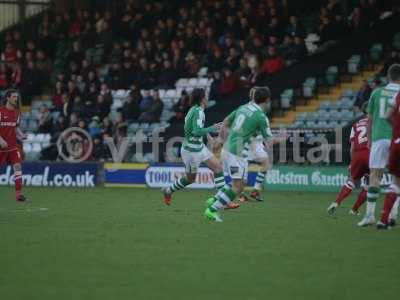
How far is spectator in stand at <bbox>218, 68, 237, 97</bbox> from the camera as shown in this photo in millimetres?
27922

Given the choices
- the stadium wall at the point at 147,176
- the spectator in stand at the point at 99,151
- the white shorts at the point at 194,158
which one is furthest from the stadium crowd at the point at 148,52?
the white shorts at the point at 194,158

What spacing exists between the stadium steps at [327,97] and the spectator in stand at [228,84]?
1.43m

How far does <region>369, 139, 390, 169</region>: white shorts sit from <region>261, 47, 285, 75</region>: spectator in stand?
1451 centimetres

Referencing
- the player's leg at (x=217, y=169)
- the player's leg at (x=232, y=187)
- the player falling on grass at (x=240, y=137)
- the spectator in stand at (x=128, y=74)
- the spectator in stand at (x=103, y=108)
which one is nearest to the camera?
the player's leg at (x=232, y=187)

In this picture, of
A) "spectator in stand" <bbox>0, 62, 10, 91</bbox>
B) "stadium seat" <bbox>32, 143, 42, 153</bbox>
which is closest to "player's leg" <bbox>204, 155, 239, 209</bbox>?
"stadium seat" <bbox>32, 143, 42, 153</bbox>

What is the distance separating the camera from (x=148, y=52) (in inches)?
1224

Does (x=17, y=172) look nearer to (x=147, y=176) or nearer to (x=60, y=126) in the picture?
(x=147, y=176)

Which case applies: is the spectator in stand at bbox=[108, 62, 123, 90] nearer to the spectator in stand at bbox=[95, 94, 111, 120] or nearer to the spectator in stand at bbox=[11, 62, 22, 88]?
the spectator in stand at bbox=[95, 94, 111, 120]

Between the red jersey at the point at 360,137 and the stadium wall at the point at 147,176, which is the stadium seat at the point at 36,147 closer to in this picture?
the stadium wall at the point at 147,176

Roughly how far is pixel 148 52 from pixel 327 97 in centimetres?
607

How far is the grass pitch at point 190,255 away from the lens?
8750mm

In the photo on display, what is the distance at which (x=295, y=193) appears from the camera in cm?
2394

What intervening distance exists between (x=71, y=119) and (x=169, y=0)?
6890 mm

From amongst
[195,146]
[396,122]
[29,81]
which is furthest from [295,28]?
[396,122]
